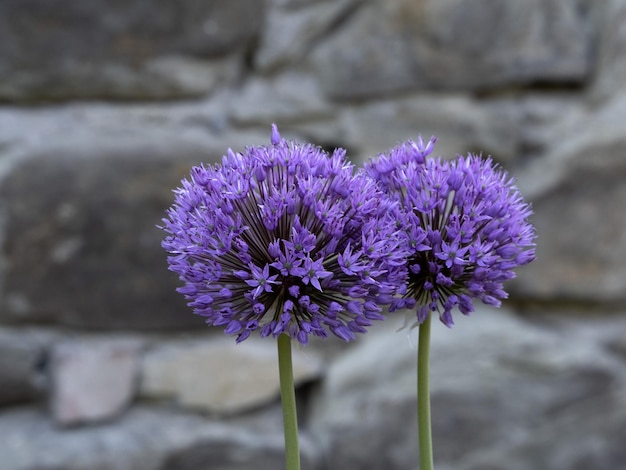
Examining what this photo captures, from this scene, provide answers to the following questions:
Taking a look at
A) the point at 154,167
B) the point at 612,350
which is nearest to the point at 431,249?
the point at 154,167

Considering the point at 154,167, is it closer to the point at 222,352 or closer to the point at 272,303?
the point at 222,352

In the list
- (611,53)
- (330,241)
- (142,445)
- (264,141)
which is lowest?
(142,445)

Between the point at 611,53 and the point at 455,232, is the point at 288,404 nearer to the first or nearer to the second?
the point at 455,232

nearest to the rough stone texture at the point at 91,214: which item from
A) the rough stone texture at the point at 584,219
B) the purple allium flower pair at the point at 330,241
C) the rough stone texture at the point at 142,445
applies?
the rough stone texture at the point at 142,445

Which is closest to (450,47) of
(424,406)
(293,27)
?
(293,27)

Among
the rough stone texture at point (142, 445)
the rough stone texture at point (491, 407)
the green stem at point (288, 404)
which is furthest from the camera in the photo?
the rough stone texture at point (491, 407)

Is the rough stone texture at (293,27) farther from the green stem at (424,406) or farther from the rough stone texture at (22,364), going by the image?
the green stem at (424,406)
